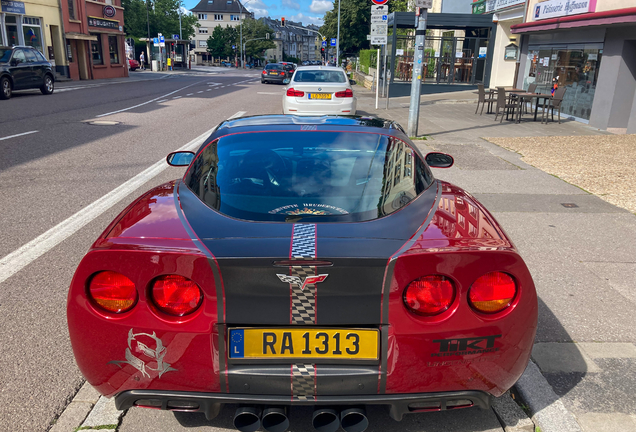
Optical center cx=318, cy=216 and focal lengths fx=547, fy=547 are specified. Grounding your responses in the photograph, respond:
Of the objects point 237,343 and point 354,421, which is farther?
point 354,421

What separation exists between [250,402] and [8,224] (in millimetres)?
4381

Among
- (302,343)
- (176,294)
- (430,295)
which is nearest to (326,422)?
(302,343)

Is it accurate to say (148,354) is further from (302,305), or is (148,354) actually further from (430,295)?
(430,295)

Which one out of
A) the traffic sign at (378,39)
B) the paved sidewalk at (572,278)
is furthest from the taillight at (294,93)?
the traffic sign at (378,39)

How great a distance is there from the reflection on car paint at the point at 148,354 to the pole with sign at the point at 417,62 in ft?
35.5

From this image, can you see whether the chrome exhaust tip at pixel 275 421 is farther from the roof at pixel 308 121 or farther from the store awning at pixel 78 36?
the store awning at pixel 78 36

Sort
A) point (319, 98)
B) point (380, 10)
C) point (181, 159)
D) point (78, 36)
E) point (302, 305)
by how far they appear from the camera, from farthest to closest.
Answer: point (78, 36)
point (380, 10)
point (319, 98)
point (181, 159)
point (302, 305)

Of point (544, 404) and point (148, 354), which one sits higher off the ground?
point (148, 354)

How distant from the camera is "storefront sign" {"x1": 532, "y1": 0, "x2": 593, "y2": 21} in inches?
602

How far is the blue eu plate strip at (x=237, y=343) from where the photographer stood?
2.06 metres

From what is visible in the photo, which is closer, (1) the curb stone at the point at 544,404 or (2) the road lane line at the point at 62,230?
(1) the curb stone at the point at 544,404

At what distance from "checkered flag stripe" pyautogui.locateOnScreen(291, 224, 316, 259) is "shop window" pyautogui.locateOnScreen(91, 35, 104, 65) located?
3952 centimetres

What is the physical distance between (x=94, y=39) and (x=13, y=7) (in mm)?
7310

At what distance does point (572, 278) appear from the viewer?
173 inches
